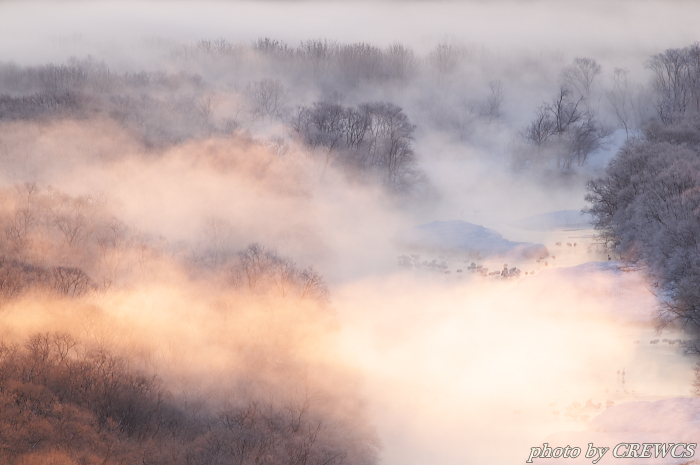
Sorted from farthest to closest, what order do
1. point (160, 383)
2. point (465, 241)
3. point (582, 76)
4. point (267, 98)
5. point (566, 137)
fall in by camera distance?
point (582, 76) < point (267, 98) < point (566, 137) < point (465, 241) < point (160, 383)

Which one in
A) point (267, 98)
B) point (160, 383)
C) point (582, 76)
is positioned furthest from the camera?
point (582, 76)

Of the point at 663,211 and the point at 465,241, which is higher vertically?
the point at 663,211

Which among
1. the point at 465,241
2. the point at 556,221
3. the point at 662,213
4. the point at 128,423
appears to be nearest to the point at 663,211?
the point at 662,213

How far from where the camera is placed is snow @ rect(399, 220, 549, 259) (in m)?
46.6

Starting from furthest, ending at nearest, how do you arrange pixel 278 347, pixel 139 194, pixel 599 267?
pixel 139 194 → pixel 599 267 → pixel 278 347

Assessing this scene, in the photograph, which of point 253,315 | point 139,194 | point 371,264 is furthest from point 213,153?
point 253,315

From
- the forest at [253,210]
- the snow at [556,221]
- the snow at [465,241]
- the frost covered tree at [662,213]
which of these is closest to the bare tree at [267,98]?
the forest at [253,210]

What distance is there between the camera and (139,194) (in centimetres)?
5825

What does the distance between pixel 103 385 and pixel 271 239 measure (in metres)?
24.9

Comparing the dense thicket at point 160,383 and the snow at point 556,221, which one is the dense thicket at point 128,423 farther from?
the snow at point 556,221

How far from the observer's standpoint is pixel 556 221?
185 feet

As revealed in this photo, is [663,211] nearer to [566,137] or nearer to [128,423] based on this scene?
[128,423]

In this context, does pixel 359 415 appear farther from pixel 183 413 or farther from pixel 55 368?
pixel 55 368

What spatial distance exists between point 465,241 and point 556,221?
12.2m
